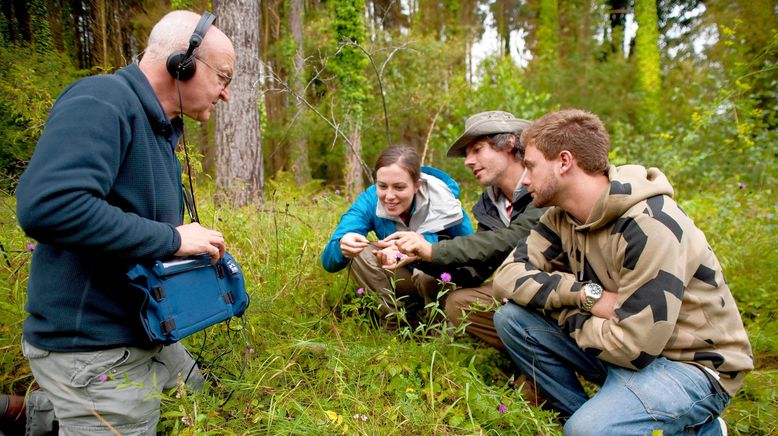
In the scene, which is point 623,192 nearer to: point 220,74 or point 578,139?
point 578,139

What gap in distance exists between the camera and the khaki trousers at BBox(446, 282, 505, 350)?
290cm

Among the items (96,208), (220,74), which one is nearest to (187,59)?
(220,74)

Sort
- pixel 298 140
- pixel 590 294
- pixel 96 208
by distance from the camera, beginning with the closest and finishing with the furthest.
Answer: pixel 96 208, pixel 590 294, pixel 298 140

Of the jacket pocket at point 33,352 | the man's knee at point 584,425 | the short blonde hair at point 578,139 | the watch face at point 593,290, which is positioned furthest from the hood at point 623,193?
the jacket pocket at point 33,352

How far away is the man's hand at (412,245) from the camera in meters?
2.80

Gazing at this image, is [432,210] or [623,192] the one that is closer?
[623,192]

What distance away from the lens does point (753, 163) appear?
7.24 metres

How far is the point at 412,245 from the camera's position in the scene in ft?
9.18

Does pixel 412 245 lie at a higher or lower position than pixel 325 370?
higher

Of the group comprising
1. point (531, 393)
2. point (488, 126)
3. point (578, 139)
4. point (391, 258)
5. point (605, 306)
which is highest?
point (488, 126)

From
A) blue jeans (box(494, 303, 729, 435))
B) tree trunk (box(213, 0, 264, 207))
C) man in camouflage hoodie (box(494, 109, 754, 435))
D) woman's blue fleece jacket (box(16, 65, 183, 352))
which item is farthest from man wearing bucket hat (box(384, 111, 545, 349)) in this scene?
tree trunk (box(213, 0, 264, 207))

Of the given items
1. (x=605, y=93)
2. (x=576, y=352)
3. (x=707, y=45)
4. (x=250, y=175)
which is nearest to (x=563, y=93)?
(x=605, y=93)

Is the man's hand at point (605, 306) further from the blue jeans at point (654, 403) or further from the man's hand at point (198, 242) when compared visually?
the man's hand at point (198, 242)

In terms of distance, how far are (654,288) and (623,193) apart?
0.41 m
